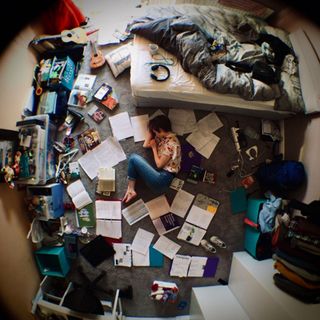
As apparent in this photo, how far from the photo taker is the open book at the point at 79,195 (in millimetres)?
2033

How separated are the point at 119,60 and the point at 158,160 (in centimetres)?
112

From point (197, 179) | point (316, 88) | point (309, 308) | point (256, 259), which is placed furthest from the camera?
point (197, 179)

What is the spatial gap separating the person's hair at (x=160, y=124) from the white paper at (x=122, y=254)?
1.18 meters

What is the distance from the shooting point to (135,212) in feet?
6.64

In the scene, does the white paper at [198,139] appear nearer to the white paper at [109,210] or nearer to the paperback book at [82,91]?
the white paper at [109,210]

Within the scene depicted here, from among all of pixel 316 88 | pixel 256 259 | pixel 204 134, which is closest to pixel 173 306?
pixel 256 259

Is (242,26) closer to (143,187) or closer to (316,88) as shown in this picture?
(316,88)

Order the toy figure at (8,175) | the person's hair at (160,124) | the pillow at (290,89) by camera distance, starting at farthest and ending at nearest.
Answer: the person's hair at (160,124)
the pillow at (290,89)
the toy figure at (8,175)

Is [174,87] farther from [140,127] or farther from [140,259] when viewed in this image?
[140,259]

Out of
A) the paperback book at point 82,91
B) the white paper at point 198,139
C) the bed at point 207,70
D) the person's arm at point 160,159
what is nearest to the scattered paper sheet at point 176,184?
the person's arm at point 160,159

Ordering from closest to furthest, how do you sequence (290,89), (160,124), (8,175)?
(8,175), (290,89), (160,124)

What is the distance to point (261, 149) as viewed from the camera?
82.4 inches

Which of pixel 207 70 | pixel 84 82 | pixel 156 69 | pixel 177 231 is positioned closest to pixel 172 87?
pixel 156 69

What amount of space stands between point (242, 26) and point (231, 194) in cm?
161
